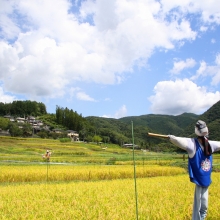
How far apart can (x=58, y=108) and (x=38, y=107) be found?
24.3 metres

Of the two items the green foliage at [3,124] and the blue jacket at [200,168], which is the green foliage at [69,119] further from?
the blue jacket at [200,168]

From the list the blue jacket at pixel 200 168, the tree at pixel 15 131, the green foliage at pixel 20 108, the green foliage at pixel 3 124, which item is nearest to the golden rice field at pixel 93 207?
the blue jacket at pixel 200 168

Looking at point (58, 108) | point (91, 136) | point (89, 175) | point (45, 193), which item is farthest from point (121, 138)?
point (45, 193)

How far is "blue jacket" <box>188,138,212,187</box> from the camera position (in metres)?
4.14

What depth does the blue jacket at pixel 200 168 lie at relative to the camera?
4145 mm

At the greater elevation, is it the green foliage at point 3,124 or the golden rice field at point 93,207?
the green foliage at point 3,124

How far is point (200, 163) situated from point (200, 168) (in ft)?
0.27

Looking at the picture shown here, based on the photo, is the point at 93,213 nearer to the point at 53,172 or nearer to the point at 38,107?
the point at 53,172

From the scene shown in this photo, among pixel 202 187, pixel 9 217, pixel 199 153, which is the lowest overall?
pixel 9 217

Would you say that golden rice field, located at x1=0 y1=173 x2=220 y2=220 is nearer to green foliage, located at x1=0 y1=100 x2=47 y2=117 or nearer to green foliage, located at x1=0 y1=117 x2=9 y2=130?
green foliage, located at x1=0 y1=117 x2=9 y2=130

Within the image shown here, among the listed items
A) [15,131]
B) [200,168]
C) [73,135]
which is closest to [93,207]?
[200,168]

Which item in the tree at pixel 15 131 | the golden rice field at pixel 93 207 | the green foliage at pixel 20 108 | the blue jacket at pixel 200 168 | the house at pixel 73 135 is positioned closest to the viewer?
the blue jacket at pixel 200 168

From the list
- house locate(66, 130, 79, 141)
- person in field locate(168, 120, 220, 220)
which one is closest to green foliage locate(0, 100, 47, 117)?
house locate(66, 130, 79, 141)

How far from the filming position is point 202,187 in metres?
4.22
